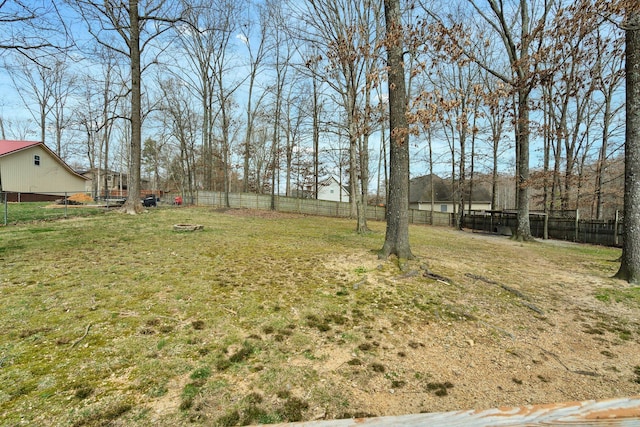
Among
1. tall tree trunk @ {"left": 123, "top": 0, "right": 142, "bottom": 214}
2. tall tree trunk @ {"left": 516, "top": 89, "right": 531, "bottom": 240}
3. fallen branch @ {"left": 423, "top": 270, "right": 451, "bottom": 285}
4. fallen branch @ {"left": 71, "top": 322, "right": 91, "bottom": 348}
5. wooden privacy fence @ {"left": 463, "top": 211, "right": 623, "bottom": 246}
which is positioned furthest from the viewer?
wooden privacy fence @ {"left": 463, "top": 211, "right": 623, "bottom": 246}

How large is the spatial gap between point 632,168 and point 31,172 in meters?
33.8

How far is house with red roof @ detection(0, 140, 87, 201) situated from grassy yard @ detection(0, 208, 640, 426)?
21729 millimetres

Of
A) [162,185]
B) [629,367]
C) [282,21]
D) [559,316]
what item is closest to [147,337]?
[629,367]

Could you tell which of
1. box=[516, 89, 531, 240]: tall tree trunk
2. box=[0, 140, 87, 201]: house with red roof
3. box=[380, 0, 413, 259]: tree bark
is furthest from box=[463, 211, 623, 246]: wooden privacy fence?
box=[0, 140, 87, 201]: house with red roof

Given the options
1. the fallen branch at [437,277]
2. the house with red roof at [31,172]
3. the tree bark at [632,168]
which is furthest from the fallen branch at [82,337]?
the house with red roof at [31,172]

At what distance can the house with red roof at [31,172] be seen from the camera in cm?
2075

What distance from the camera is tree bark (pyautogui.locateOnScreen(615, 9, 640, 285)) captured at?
513 cm

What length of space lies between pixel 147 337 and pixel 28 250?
4.72 m

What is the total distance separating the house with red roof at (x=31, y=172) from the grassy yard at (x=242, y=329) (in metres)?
21.7

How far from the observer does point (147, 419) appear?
1.69 meters

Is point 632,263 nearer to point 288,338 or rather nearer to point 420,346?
point 420,346

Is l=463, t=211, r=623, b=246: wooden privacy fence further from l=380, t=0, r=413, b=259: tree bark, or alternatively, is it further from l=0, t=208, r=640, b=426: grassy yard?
l=380, t=0, r=413, b=259: tree bark

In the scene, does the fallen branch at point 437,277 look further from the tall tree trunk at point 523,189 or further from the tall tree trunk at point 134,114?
the tall tree trunk at point 134,114

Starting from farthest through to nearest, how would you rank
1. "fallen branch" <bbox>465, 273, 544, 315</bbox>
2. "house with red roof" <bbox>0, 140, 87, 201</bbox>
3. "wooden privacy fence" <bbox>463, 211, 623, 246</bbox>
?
1. "house with red roof" <bbox>0, 140, 87, 201</bbox>
2. "wooden privacy fence" <bbox>463, 211, 623, 246</bbox>
3. "fallen branch" <bbox>465, 273, 544, 315</bbox>
